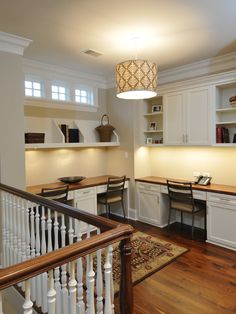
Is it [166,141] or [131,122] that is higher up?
[131,122]

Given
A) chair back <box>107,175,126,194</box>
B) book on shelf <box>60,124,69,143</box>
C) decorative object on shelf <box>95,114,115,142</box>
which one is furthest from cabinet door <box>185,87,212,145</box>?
book on shelf <box>60,124,69,143</box>

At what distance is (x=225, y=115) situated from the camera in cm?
403

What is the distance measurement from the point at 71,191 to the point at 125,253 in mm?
2690

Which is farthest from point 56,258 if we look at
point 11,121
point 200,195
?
point 200,195

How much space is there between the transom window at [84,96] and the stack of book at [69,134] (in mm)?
673

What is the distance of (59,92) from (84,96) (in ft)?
2.04

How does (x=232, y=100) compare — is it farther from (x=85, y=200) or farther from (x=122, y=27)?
(x=85, y=200)

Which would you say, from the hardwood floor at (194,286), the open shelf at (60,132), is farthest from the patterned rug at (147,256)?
the open shelf at (60,132)

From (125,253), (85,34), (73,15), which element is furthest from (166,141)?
(125,253)

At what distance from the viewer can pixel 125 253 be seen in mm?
1468

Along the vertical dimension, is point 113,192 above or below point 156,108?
below

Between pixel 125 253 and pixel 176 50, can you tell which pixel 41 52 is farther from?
pixel 125 253

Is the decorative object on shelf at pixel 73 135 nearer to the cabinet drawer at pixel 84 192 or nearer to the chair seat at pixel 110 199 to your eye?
the cabinet drawer at pixel 84 192

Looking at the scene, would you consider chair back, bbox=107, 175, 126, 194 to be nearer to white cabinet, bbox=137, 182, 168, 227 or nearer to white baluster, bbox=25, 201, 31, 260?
white cabinet, bbox=137, 182, 168, 227
